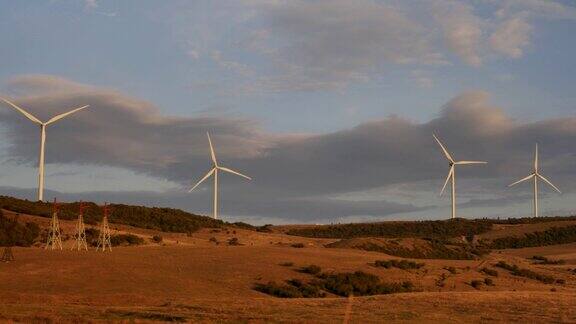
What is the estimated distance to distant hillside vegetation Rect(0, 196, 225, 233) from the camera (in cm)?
7994

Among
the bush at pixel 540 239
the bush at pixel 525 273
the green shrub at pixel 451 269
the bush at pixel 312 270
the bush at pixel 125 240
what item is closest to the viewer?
the bush at pixel 312 270

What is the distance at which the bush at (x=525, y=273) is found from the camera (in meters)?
65.8

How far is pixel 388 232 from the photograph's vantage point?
129875 millimetres

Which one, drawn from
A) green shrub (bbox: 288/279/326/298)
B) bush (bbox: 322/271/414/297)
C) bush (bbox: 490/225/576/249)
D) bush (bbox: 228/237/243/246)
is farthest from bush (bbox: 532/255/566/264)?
green shrub (bbox: 288/279/326/298)

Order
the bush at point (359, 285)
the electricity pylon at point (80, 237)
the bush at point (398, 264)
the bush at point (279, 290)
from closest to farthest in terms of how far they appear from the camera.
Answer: the bush at point (279, 290) < the bush at point (359, 285) < the electricity pylon at point (80, 237) < the bush at point (398, 264)

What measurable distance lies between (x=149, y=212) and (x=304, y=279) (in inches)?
1904

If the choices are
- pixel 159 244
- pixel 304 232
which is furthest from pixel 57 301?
pixel 304 232

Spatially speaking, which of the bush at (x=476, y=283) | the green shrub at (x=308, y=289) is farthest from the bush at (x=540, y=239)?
the green shrub at (x=308, y=289)

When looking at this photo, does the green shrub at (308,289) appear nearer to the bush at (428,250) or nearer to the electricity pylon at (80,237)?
the electricity pylon at (80,237)

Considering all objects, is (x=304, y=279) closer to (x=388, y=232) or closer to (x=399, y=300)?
(x=399, y=300)

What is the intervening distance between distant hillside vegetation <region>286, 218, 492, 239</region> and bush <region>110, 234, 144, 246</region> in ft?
172

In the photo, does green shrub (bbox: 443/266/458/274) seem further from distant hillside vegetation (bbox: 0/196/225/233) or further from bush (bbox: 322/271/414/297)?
distant hillside vegetation (bbox: 0/196/225/233)

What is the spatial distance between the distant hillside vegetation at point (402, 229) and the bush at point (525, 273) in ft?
165

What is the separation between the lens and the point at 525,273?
226 ft
